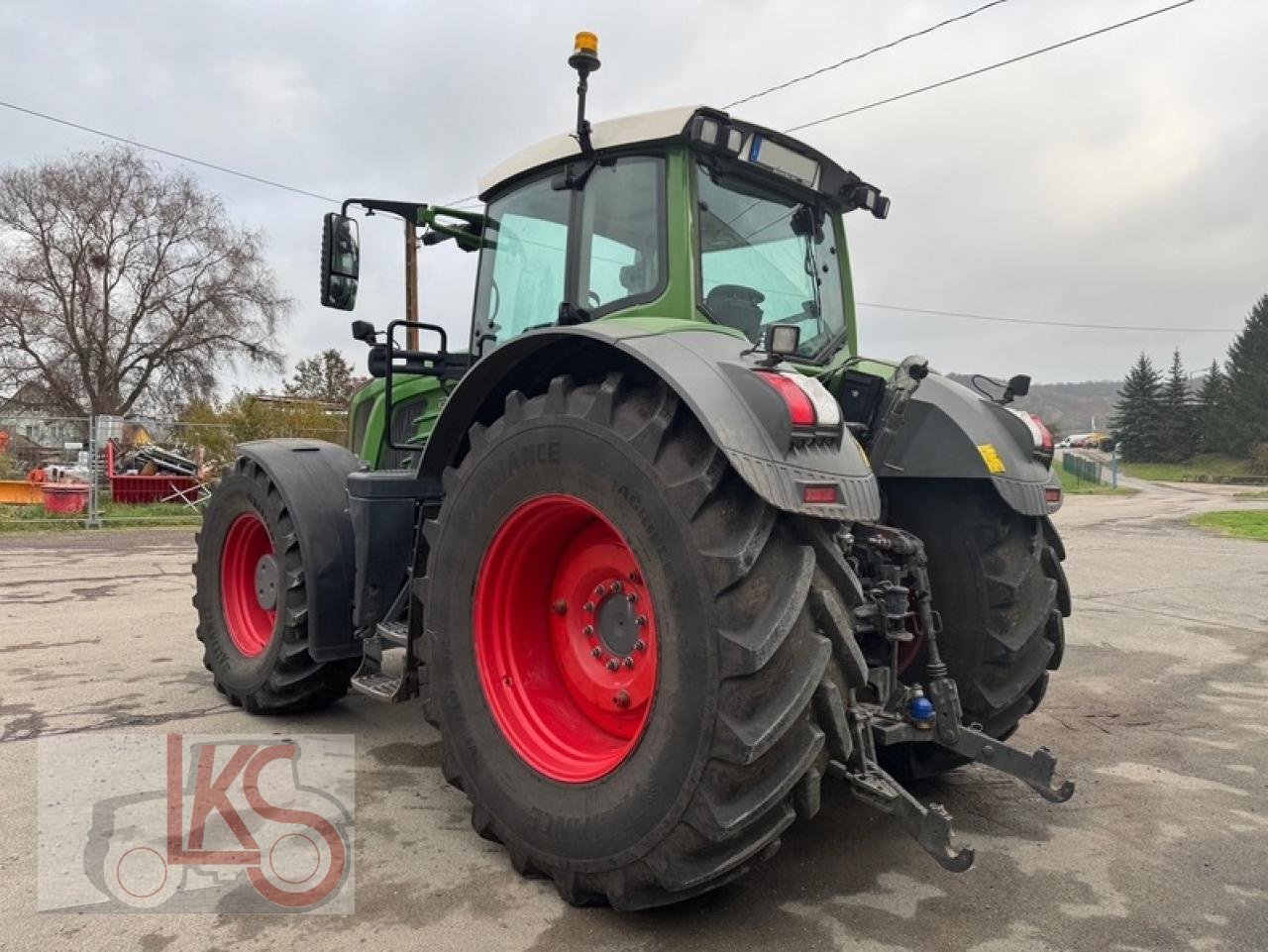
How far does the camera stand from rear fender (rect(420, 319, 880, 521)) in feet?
7.31

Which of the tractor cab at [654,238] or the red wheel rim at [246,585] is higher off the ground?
the tractor cab at [654,238]

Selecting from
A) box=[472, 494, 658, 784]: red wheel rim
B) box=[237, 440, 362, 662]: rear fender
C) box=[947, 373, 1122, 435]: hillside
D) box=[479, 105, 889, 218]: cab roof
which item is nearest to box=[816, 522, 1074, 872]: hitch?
box=[472, 494, 658, 784]: red wheel rim

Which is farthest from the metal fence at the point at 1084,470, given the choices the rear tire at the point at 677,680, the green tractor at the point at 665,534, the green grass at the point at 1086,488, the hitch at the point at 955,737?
the rear tire at the point at 677,680

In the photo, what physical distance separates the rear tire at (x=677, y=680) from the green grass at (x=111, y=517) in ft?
42.4

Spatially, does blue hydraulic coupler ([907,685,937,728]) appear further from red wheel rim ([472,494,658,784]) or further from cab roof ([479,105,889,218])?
cab roof ([479,105,889,218])

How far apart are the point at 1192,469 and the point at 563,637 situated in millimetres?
69915

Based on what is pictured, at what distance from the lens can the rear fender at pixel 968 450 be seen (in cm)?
319

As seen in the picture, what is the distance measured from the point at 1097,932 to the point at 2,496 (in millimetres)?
18511

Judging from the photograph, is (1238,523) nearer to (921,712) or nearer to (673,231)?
(921,712)

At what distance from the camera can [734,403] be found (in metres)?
2.33

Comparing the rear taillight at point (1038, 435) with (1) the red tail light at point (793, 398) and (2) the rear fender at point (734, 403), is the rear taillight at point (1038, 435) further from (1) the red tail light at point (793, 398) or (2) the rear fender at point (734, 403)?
(1) the red tail light at point (793, 398)

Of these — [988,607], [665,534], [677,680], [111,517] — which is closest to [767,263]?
[988,607]

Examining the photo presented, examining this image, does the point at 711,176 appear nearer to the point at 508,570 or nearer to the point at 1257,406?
the point at 508,570

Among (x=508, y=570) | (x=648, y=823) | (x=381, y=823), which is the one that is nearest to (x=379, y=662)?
(x=381, y=823)
